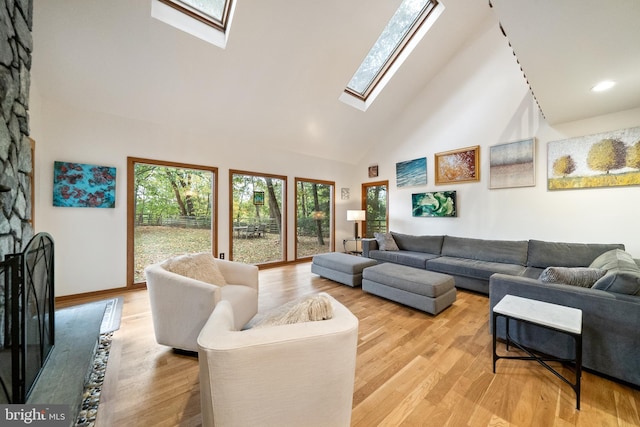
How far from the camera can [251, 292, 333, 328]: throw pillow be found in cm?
107

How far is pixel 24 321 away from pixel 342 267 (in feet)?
10.5

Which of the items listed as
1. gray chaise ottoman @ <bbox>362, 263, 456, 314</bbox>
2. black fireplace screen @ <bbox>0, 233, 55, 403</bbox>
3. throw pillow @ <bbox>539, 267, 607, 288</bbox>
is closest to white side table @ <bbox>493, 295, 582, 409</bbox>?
throw pillow @ <bbox>539, 267, 607, 288</bbox>

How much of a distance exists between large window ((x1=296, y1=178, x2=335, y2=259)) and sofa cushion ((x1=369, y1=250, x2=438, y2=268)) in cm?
172

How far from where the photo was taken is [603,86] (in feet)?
7.86

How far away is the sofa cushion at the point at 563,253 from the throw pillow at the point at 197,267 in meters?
4.26

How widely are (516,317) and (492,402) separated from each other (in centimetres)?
57

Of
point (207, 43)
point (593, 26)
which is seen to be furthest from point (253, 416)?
point (207, 43)

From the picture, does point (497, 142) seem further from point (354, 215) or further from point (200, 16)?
point (200, 16)

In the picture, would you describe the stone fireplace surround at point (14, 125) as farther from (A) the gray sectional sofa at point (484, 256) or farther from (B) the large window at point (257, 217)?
(A) the gray sectional sofa at point (484, 256)

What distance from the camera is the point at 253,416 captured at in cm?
88

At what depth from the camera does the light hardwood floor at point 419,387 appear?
1.35 meters

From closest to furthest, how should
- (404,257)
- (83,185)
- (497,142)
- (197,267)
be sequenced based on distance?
(197,267), (83,185), (497,142), (404,257)

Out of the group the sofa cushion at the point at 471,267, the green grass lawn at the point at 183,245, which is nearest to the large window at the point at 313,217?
the green grass lawn at the point at 183,245

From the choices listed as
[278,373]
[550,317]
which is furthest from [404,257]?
[278,373]
